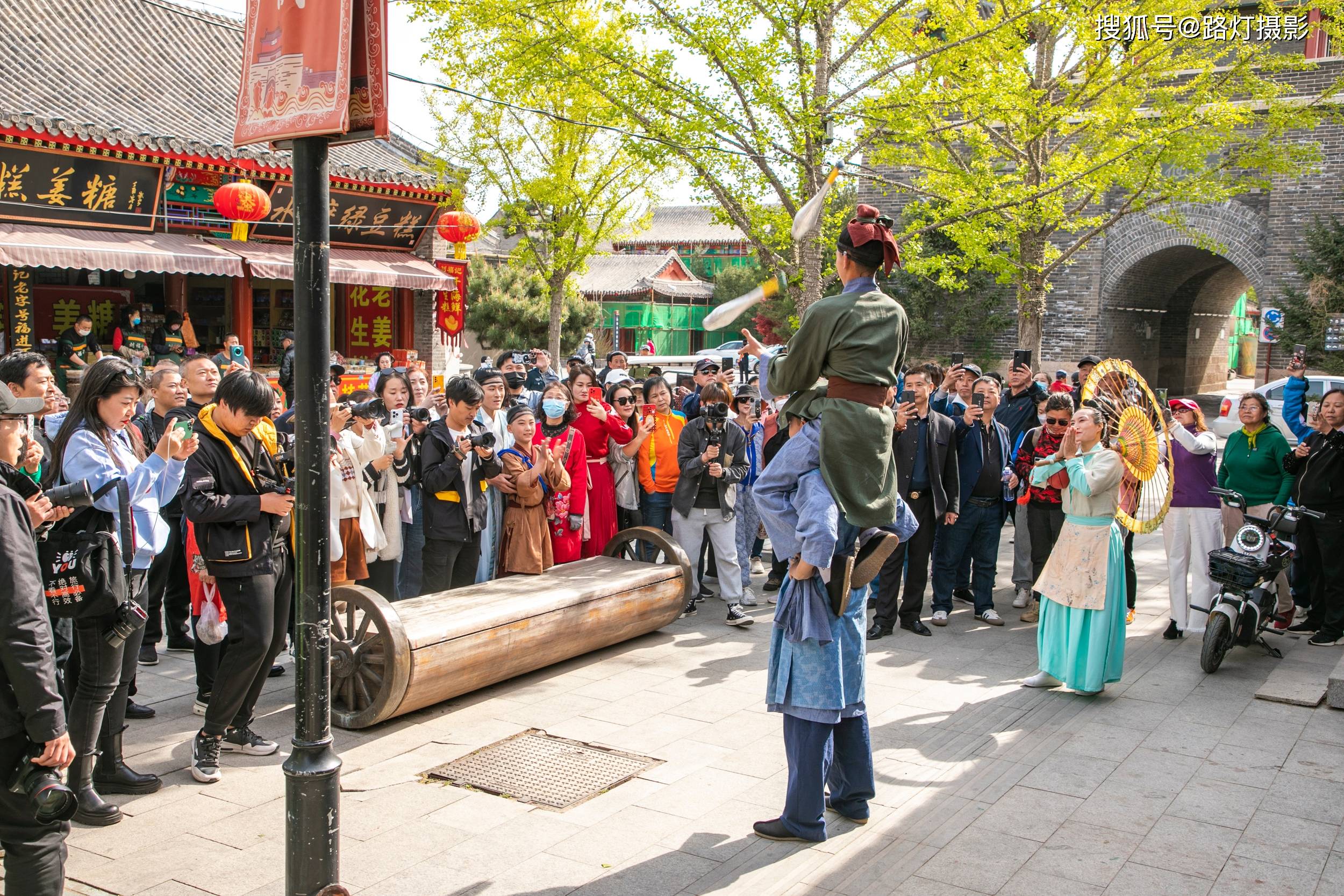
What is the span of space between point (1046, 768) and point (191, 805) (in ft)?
12.9

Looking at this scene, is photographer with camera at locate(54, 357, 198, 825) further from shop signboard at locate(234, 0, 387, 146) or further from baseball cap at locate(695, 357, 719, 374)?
baseball cap at locate(695, 357, 719, 374)

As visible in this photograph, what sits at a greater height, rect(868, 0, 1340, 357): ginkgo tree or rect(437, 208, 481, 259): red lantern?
rect(868, 0, 1340, 357): ginkgo tree

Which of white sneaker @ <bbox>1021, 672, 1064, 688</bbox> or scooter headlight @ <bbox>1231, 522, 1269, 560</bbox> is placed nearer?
white sneaker @ <bbox>1021, 672, 1064, 688</bbox>

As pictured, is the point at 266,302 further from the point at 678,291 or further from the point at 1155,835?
the point at 678,291

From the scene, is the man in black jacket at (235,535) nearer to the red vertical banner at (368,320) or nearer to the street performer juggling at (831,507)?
the street performer juggling at (831,507)

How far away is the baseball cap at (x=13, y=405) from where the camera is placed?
3387mm

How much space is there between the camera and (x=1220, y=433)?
19.2 m

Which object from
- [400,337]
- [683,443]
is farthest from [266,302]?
[683,443]

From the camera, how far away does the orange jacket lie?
8.31 metres

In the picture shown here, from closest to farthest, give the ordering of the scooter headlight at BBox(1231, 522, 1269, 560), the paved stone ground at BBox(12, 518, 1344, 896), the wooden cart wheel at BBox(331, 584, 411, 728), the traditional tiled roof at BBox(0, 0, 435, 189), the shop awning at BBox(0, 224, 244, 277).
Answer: the paved stone ground at BBox(12, 518, 1344, 896), the wooden cart wheel at BBox(331, 584, 411, 728), the scooter headlight at BBox(1231, 522, 1269, 560), the shop awning at BBox(0, 224, 244, 277), the traditional tiled roof at BBox(0, 0, 435, 189)

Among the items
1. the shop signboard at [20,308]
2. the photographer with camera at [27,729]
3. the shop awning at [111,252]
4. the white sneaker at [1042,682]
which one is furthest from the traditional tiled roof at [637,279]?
the photographer with camera at [27,729]

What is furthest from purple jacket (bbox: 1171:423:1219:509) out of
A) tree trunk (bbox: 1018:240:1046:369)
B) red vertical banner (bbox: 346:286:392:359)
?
red vertical banner (bbox: 346:286:392:359)

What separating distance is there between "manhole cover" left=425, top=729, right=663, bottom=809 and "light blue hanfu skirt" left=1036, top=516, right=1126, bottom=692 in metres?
2.70

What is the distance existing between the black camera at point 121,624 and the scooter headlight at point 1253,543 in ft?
21.7
